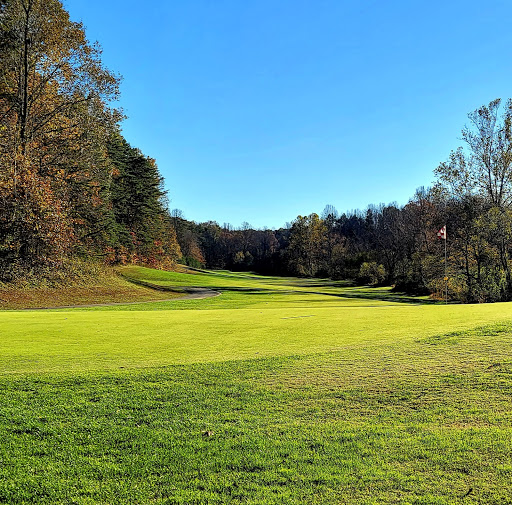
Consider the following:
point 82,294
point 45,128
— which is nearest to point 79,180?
point 45,128

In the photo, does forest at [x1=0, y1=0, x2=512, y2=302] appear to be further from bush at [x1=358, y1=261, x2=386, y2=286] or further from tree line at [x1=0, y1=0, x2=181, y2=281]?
bush at [x1=358, y1=261, x2=386, y2=286]

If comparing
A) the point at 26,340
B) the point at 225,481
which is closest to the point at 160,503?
the point at 225,481

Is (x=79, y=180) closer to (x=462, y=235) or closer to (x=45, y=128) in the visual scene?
(x=45, y=128)

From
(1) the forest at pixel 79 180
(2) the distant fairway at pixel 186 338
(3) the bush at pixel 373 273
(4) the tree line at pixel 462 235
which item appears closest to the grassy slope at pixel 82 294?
(1) the forest at pixel 79 180

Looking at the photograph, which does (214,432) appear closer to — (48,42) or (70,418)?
(70,418)

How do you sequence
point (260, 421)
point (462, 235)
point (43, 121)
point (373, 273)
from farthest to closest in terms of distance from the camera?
point (373, 273)
point (462, 235)
point (43, 121)
point (260, 421)

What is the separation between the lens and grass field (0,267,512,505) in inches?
119

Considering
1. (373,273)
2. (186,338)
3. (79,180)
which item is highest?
(79,180)

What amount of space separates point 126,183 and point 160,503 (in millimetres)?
53678

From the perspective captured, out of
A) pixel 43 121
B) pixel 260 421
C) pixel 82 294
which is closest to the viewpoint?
pixel 260 421

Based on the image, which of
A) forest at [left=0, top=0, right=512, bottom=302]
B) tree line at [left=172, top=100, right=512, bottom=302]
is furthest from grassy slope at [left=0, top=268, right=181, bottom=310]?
tree line at [left=172, top=100, right=512, bottom=302]

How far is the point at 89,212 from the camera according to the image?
112ft

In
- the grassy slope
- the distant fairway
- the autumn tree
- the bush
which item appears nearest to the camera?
the distant fairway

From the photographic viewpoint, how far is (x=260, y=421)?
4289 millimetres
